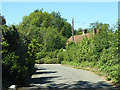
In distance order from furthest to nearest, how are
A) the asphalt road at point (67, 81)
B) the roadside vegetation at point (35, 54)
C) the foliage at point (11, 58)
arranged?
1. the asphalt road at point (67, 81)
2. the roadside vegetation at point (35, 54)
3. the foliage at point (11, 58)

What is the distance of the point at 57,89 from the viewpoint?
969 cm

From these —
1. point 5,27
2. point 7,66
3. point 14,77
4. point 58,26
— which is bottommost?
point 14,77

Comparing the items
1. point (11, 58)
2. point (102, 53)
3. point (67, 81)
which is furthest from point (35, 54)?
point (11, 58)

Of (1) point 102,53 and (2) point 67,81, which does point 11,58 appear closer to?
(2) point 67,81

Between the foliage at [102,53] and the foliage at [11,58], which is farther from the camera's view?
the foliage at [102,53]

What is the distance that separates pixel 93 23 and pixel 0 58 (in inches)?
966

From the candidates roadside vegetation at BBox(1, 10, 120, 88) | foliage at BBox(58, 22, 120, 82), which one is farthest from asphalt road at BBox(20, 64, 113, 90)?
foliage at BBox(58, 22, 120, 82)

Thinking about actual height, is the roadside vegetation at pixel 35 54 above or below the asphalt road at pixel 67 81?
above

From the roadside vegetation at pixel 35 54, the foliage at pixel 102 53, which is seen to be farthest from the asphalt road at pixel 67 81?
the foliage at pixel 102 53

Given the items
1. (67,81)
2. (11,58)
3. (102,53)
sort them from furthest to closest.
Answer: (102,53) → (67,81) → (11,58)

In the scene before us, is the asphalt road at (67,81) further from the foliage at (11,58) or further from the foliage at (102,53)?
the foliage at (102,53)

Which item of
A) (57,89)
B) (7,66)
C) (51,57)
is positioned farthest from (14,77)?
(51,57)

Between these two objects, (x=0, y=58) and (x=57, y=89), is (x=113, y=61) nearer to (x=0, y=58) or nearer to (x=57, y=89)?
(x=57, y=89)

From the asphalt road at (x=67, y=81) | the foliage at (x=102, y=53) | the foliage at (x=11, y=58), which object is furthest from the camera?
the foliage at (x=102, y=53)
